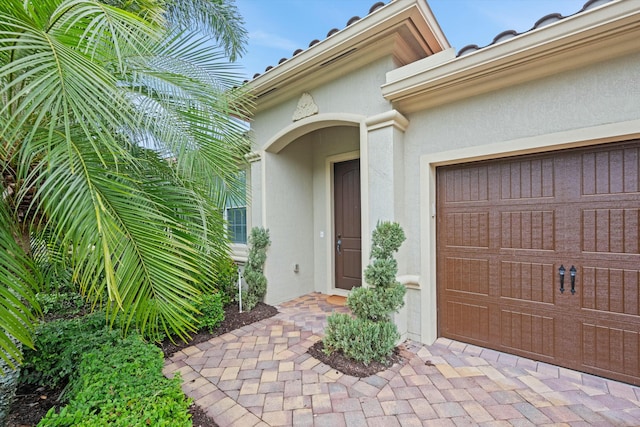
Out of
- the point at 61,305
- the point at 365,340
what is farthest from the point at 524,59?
the point at 61,305

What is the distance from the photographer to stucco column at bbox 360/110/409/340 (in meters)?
3.69

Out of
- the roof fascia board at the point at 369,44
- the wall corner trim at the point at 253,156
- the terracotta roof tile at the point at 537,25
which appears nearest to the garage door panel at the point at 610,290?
the terracotta roof tile at the point at 537,25

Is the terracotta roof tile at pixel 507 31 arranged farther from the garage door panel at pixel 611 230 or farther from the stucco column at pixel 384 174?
the garage door panel at pixel 611 230

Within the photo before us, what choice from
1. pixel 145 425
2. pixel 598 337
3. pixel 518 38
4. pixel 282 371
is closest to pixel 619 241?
pixel 598 337

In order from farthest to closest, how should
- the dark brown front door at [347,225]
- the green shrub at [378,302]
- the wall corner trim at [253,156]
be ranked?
1. the dark brown front door at [347,225]
2. the wall corner trim at [253,156]
3. the green shrub at [378,302]

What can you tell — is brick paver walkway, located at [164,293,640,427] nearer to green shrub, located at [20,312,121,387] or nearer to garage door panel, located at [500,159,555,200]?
green shrub, located at [20,312,121,387]

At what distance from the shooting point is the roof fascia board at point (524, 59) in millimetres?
2498

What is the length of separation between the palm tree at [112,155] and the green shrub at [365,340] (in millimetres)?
1788

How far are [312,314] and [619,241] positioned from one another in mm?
4021

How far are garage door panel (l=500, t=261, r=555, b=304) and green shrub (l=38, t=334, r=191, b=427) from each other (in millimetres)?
3603

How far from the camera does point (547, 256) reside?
10.5ft

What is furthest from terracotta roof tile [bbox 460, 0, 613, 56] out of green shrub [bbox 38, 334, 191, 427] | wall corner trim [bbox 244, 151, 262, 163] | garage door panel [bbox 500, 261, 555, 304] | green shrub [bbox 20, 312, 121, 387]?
green shrub [bbox 20, 312, 121, 387]

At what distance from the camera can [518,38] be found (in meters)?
2.85

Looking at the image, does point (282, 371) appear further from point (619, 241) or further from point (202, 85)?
point (619, 241)
